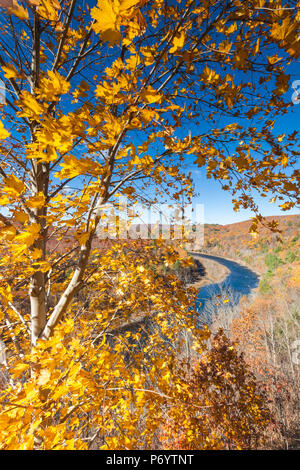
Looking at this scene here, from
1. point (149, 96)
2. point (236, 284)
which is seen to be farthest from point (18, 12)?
point (236, 284)

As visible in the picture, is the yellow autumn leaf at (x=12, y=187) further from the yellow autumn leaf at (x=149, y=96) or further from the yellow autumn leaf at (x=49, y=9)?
the yellow autumn leaf at (x=49, y=9)

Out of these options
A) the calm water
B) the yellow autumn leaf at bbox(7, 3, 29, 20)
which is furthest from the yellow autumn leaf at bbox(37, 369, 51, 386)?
the calm water

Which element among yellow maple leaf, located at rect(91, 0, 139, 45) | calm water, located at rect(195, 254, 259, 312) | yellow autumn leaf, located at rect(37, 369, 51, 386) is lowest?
calm water, located at rect(195, 254, 259, 312)

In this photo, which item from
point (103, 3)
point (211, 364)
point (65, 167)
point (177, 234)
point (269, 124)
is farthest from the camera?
point (211, 364)

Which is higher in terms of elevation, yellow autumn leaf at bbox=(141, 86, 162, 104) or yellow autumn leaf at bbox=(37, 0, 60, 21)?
yellow autumn leaf at bbox=(37, 0, 60, 21)

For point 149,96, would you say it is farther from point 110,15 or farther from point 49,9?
point 49,9

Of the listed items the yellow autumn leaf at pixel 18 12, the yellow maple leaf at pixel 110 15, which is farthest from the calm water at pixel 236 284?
the yellow autumn leaf at pixel 18 12

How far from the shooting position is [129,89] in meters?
0.93

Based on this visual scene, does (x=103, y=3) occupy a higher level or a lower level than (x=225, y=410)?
higher

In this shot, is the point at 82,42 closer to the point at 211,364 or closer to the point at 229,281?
the point at 211,364

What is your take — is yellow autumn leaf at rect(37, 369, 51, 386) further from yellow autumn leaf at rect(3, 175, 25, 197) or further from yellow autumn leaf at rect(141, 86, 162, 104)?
yellow autumn leaf at rect(141, 86, 162, 104)

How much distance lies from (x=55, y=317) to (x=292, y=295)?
1653 centimetres

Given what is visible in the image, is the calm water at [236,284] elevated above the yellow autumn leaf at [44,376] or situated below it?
below
